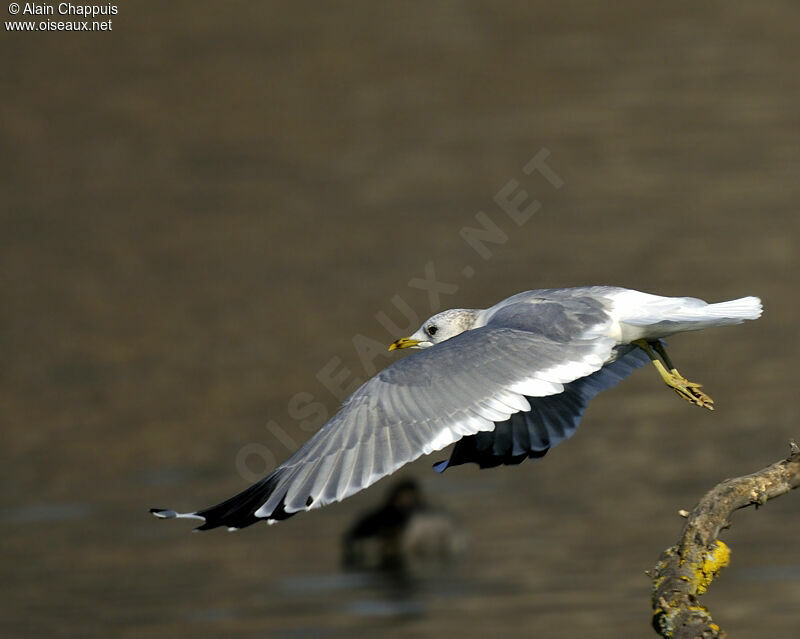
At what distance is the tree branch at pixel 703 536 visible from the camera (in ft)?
15.1

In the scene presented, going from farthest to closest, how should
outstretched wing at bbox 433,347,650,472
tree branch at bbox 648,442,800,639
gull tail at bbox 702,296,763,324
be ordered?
1. outstretched wing at bbox 433,347,650,472
2. gull tail at bbox 702,296,763,324
3. tree branch at bbox 648,442,800,639

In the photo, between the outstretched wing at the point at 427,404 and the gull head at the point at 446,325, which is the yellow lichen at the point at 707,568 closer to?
the outstretched wing at the point at 427,404

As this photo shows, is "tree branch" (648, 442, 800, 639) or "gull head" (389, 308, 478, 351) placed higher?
"gull head" (389, 308, 478, 351)

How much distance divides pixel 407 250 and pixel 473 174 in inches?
67.9

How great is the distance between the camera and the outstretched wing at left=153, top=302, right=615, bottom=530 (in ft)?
17.8

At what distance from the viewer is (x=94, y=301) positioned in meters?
16.2

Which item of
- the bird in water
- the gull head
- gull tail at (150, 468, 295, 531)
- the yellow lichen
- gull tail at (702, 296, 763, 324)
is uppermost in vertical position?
the gull head

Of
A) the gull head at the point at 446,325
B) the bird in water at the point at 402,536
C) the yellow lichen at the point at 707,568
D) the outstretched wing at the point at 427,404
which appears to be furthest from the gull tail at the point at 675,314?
the bird in water at the point at 402,536

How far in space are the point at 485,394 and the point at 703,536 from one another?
1.22 metres

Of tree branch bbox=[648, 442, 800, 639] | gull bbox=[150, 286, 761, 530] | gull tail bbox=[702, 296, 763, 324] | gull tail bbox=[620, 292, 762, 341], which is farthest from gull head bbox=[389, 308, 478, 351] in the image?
tree branch bbox=[648, 442, 800, 639]

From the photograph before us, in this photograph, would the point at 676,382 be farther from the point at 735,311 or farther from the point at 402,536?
the point at 402,536

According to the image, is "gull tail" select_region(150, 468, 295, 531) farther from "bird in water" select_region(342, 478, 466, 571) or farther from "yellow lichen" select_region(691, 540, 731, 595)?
"bird in water" select_region(342, 478, 466, 571)

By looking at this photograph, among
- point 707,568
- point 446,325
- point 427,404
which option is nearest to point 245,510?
point 427,404

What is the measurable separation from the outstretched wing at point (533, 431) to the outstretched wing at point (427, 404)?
18.1 inches
